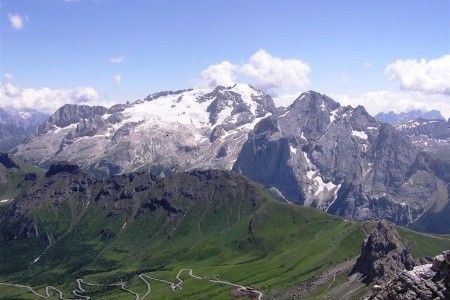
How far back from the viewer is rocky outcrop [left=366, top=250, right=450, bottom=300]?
44656mm

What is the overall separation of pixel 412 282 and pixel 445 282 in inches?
107

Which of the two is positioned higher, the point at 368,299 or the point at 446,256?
the point at 446,256

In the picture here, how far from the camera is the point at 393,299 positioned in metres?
47.7

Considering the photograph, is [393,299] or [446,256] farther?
[393,299]

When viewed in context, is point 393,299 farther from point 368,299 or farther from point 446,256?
point 446,256

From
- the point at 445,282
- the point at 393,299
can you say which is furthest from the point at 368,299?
the point at 445,282

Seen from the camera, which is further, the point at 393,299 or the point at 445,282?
the point at 393,299

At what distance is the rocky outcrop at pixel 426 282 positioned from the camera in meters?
44.7

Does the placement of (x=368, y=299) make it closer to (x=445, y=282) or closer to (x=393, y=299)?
(x=393, y=299)

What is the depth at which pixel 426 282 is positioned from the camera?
45.6 metres

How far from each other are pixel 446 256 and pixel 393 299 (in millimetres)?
6626

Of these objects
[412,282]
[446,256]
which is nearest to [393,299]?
[412,282]

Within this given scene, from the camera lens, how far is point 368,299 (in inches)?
1970

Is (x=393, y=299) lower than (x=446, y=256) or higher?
lower
